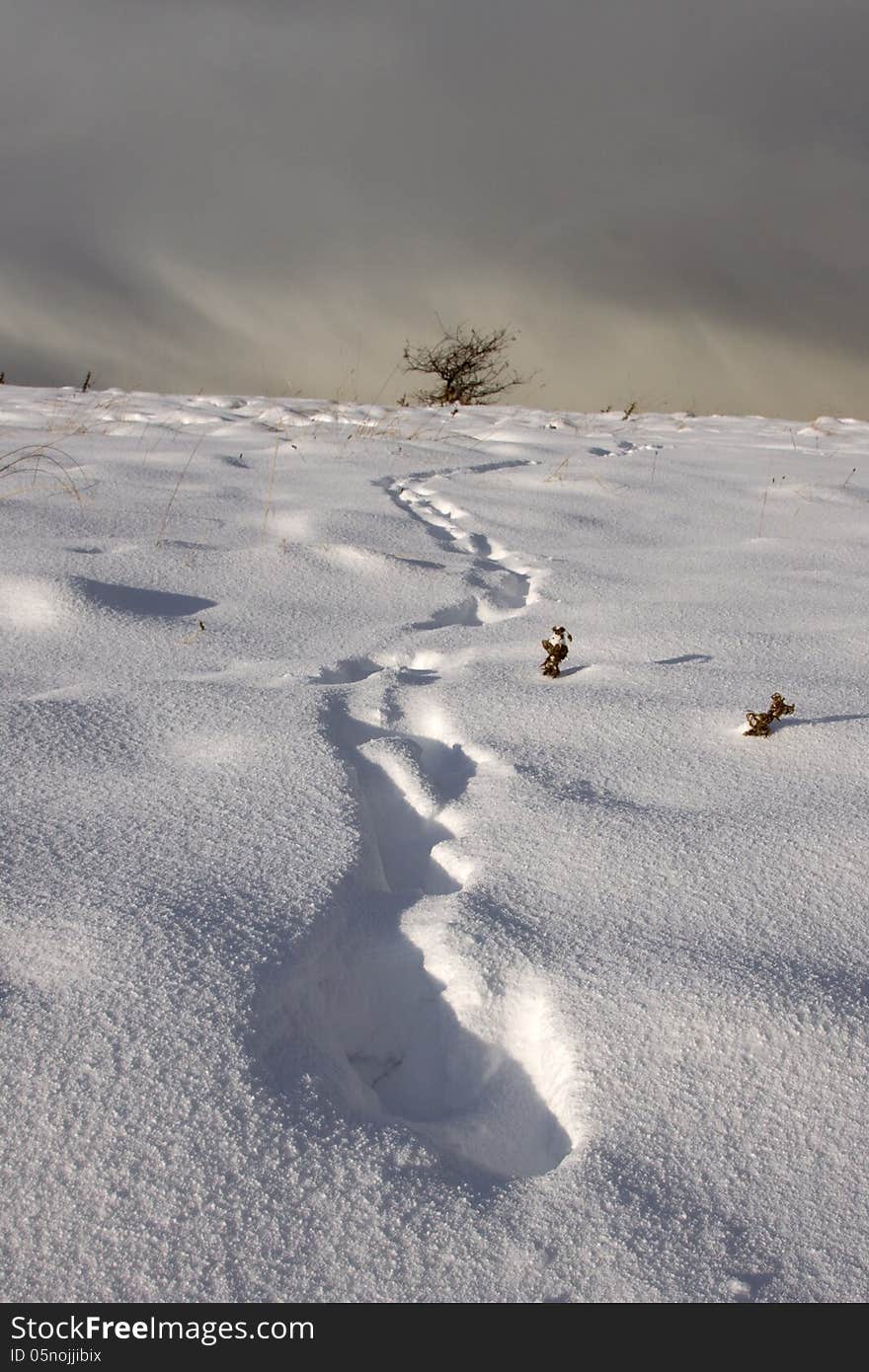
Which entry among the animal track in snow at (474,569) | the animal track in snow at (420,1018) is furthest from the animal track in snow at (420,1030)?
the animal track in snow at (474,569)

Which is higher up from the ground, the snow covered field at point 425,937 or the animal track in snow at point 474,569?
the animal track in snow at point 474,569

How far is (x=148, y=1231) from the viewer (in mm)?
872

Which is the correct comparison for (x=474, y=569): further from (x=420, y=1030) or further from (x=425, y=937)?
(x=420, y=1030)

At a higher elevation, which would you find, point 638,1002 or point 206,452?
point 206,452

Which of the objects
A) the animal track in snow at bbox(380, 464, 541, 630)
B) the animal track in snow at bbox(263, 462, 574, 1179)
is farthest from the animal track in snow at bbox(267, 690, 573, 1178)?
the animal track in snow at bbox(380, 464, 541, 630)

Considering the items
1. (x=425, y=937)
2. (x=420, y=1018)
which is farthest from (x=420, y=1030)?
(x=425, y=937)

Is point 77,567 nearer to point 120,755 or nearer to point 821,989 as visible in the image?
point 120,755

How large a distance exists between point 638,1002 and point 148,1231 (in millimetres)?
555

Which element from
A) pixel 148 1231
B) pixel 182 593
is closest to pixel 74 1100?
pixel 148 1231

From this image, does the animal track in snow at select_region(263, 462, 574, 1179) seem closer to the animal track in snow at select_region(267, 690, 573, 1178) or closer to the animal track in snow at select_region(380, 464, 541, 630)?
the animal track in snow at select_region(267, 690, 573, 1178)

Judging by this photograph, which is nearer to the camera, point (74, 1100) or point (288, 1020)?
point (74, 1100)

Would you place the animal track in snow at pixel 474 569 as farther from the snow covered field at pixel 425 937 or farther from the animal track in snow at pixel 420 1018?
the animal track in snow at pixel 420 1018

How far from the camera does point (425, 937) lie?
4.33ft

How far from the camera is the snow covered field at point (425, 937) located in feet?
2.94
